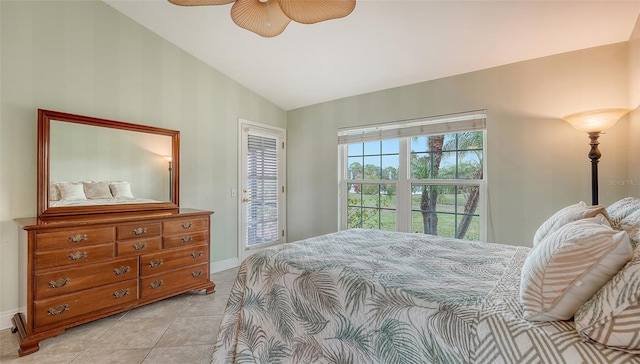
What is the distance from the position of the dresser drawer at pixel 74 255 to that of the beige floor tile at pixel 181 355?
0.89m

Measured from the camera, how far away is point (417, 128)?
3.23 m

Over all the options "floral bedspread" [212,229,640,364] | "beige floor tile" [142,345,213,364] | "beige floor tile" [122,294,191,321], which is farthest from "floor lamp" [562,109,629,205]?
"beige floor tile" [122,294,191,321]

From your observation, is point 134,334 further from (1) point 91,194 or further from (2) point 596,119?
(2) point 596,119

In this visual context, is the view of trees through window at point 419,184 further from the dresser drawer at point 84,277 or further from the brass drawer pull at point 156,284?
the dresser drawer at point 84,277

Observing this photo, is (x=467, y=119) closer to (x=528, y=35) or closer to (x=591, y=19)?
(x=528, y=35)

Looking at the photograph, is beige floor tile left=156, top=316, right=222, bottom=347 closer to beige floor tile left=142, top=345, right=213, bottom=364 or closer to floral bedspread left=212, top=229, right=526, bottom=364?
beige floor tile left=142, top=345, right=213, bottom=364

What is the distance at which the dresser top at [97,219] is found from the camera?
1.98 metres

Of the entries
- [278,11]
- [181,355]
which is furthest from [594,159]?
[181,355]

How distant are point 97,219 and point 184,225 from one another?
2.25ft

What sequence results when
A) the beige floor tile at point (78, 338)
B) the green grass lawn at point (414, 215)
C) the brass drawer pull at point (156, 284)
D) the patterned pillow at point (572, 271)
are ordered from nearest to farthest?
the patterned pillow at point (572, 271), the beige floor tile at point (78, 338), the brass drawer pull at point (156, 284), the green grass lawn at point (414, 215)

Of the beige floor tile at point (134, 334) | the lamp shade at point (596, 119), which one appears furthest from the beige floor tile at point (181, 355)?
the lamp shade at point (596, 119)

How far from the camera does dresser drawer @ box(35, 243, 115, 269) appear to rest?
1959 millimetres

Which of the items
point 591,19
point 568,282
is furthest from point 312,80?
point 568,282

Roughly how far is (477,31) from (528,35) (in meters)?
0.40
